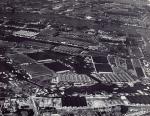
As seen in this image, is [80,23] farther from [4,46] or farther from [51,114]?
[51,114]

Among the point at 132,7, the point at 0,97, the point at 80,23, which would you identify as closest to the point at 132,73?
the point at 0,97

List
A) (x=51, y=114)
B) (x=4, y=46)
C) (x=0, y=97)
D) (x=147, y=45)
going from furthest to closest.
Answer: (x=147, y=45), (x=4, y=46), (x=0, y=97), (x=51, y=114)

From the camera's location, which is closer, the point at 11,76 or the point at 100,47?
the point at 11,76

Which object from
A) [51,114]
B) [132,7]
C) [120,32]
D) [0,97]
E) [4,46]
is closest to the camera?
[51,114]

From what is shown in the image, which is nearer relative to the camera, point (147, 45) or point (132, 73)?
point (132, 73)

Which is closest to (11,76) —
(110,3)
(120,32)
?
(120,32)

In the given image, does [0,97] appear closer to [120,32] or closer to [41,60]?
[41,60]
